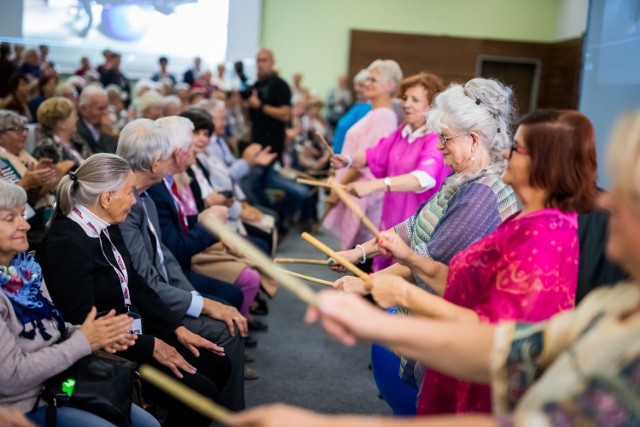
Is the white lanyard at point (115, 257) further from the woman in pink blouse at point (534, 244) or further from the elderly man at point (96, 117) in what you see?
the elderly man at point (96, 117)

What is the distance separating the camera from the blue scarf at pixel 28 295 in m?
1.92

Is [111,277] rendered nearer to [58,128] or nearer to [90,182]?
[90,182]

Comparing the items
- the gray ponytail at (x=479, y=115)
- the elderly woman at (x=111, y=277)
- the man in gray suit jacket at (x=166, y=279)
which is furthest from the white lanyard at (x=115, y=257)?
the gray ponytail at (x=479, y=115)

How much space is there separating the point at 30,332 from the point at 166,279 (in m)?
1.00

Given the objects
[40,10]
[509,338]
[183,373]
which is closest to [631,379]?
[509,338]

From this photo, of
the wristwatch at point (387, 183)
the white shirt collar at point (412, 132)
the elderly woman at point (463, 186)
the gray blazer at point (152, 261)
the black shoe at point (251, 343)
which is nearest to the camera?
the elderly woman at point (463, 186)

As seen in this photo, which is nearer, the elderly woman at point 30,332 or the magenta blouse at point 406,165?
the elderly woman at point 30,332

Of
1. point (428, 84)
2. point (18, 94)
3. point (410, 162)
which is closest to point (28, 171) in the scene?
point (410, 162)

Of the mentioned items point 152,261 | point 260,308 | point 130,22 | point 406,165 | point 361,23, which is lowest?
point 260,308

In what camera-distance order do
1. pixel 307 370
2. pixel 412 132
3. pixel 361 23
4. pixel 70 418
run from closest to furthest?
1. pixel 70 418
2. pixel 412 132
3. pixel 307 370
4. pixel 361 23

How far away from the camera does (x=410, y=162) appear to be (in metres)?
3.45

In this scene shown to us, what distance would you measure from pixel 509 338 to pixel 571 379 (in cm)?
17

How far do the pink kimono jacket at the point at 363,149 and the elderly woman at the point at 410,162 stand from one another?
0.42 meters

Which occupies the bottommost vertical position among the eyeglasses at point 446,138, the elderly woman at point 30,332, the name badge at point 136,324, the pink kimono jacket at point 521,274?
the name badge at point 136,324
